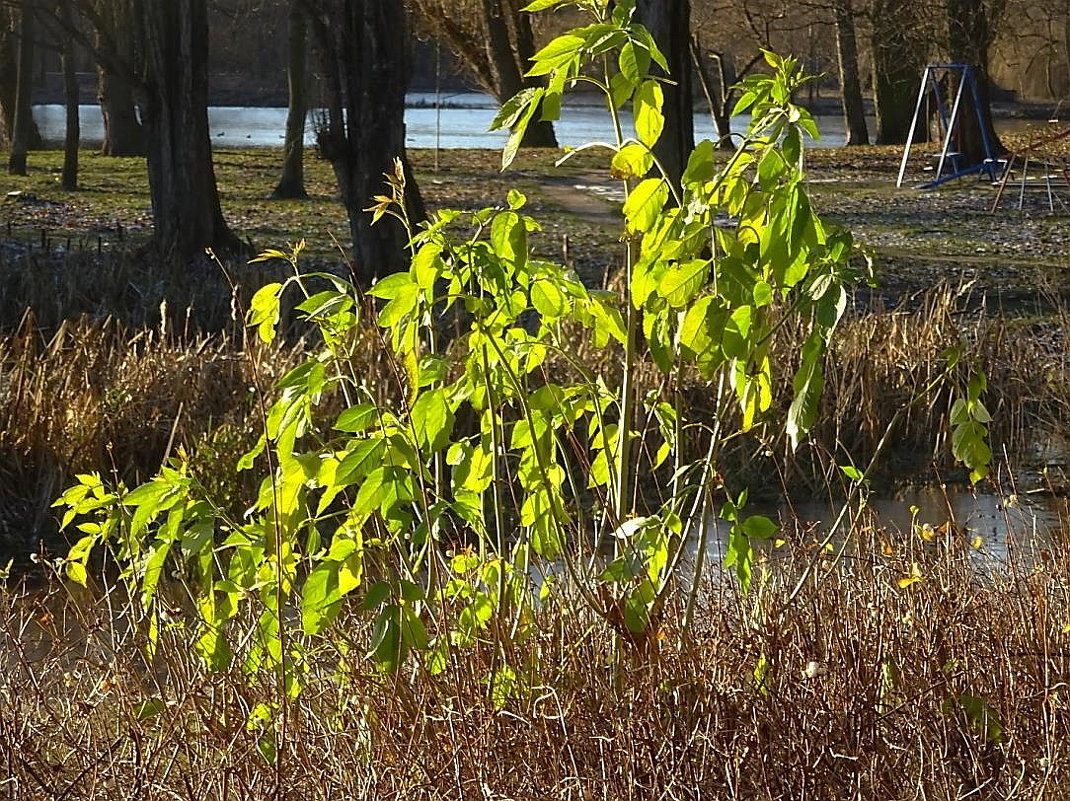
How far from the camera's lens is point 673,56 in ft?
28.3

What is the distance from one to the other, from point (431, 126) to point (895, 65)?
22871 millimetres

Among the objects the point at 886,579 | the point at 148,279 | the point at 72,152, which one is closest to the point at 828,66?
the point at 72,152

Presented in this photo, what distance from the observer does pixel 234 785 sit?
303 cm

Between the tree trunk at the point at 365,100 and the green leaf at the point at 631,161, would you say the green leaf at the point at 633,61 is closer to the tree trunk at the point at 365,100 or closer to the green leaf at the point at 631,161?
the green leaf at the point at 631,161

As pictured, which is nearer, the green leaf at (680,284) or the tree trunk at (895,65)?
the green leaf at (680,284)

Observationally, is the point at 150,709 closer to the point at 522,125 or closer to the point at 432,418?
the point at 432,418

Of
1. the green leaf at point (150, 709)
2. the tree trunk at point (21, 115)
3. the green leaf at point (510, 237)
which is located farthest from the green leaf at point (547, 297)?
the tree trunk at point (21, 115)

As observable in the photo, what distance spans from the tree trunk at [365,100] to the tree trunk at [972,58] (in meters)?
15.2

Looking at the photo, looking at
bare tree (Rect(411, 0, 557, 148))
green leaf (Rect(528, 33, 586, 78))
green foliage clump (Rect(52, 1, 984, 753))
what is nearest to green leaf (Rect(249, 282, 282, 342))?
green foliage clump (Rect(52, 1, 984, 753))

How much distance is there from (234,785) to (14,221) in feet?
49.8

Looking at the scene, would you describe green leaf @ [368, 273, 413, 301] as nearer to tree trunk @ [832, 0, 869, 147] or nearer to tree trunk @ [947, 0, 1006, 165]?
tree trunk @ [947, 0, 1006, 165]

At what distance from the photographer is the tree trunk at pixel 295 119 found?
20.2 meters

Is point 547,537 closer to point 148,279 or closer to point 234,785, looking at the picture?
point 234,785

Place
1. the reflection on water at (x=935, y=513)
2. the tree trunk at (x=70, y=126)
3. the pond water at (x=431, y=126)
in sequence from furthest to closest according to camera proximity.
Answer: the pond water at (x=431, y=126) < the tree trunk at (x=70, y=126) < the reflection on water at (x=935, y=513)
